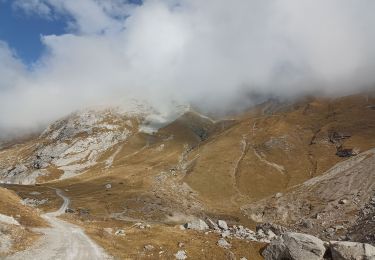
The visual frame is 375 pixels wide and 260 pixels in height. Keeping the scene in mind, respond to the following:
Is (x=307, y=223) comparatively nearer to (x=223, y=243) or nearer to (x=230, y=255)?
(x=223, y=243)

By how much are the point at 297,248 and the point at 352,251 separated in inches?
226

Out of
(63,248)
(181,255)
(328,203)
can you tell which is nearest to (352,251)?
(181,255)

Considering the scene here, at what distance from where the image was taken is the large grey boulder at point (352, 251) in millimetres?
36281

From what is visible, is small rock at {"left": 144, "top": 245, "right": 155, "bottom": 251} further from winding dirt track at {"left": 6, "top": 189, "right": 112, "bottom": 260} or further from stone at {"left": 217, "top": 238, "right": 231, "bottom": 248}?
stone at {"left": 217, "top": 238, "right": 231, "bottom": 248}

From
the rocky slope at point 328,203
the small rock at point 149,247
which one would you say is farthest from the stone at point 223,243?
the rocky slope at point 328,203

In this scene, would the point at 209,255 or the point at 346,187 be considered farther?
the point at 346,187

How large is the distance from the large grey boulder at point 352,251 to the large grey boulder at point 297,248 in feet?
5.26

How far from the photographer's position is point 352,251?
37281 millimetres

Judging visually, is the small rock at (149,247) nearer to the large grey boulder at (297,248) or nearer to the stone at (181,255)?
the stone at (181,255)

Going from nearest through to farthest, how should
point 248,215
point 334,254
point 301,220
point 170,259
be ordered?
point 334,254 < point 170,259 < point 301,220 < point 248,215

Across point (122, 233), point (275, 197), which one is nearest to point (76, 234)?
point (122, 233)

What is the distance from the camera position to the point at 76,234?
56.2 metres

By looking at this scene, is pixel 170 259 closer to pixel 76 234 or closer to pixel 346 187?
pixel 76 234

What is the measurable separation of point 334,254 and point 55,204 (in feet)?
545
